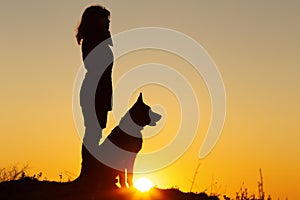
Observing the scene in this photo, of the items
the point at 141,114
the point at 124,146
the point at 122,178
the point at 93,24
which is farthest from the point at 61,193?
the point at 141,114

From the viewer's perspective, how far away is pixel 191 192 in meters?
10.6

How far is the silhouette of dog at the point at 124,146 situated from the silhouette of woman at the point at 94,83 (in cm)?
28

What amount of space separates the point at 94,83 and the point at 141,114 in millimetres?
2263

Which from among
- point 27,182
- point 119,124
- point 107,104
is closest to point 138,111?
point 119,124

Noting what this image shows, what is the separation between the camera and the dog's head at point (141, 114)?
38.4ft

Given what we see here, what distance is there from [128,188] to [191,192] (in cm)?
120

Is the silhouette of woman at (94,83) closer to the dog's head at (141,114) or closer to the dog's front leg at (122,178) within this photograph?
the dog's front leg at (122,178)

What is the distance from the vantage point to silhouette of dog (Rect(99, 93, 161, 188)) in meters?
10.2

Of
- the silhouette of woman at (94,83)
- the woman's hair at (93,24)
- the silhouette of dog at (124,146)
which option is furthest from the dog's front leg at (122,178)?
the woman's hair at (93,24)

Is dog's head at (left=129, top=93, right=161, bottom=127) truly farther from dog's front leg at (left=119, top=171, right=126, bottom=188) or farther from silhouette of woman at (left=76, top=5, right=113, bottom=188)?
silhouette of woman at (left=76, top=5, right=113, bottom=188)

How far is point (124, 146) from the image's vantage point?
433 inches

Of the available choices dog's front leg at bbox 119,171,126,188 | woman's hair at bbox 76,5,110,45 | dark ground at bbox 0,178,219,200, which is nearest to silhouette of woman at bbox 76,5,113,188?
woman's hair at bbox 76,5,110,45

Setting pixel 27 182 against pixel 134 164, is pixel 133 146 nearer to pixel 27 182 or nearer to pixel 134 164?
pixel 134 164

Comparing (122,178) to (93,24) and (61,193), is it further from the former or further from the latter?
(93,24)
